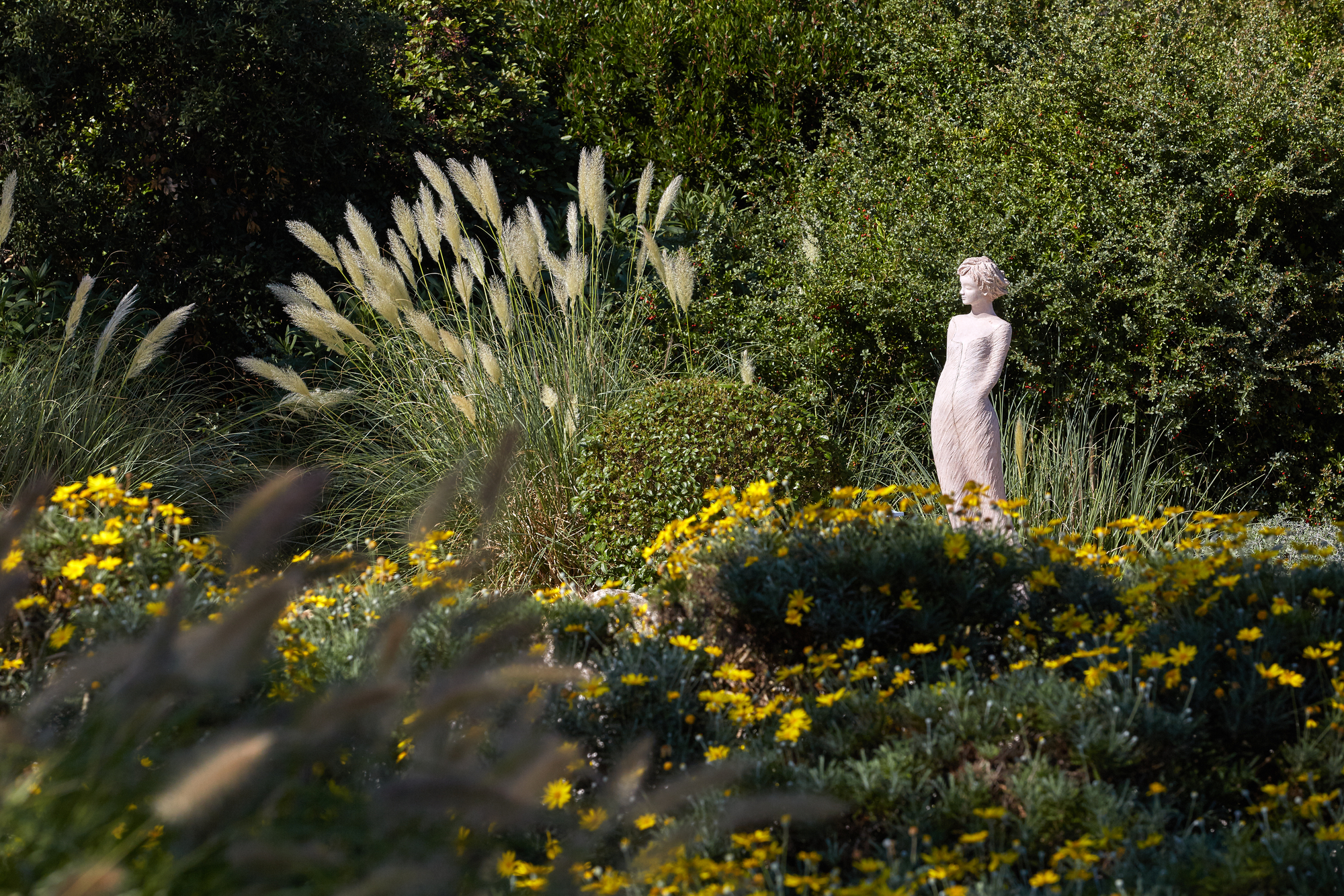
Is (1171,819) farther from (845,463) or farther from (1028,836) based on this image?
(845,463)

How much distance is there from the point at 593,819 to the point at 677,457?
121 inches

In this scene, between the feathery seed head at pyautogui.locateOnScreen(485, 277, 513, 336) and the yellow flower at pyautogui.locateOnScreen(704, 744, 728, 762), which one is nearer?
the yellow flower at pyautogui.locateOnScreen(704, 744, 728, 762)

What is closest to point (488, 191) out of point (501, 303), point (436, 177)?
point (436, 177)

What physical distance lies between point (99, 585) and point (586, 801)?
1.30 metres

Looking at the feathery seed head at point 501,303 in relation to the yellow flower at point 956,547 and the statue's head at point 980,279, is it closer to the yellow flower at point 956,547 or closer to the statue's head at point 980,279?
the statue's head at point 980,279

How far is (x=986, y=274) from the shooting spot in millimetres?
5273

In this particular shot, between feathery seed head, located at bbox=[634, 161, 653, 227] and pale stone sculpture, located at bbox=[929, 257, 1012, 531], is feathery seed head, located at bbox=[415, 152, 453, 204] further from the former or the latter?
pale stone sculpture, located at bbox=[929, 257, 1012, 531]

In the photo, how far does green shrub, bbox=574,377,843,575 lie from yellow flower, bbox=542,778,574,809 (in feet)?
9.45

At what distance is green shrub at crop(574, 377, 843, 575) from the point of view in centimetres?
532

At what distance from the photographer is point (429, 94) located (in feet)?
27.7

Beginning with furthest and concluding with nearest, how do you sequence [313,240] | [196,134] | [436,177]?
1. [196,134]
2. [436,177]
3. [313,240]

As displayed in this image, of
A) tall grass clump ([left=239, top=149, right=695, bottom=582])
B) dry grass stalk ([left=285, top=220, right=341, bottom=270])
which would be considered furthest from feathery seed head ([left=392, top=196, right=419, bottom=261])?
dry grass stalk ([left=285, top=220, right=341, bottom=270])

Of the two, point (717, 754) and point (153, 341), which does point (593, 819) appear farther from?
point (153, 341)

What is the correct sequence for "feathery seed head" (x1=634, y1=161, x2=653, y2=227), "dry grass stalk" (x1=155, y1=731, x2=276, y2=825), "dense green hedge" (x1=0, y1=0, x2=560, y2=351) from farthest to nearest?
"dense green hedge" (x1=0, y1=0, x2=560, y2=351) → "feathery seed head" (x1=634, y1=161, x2=653, y2=227) → "dry grass stalk" (x1=155, y1=731, x2=276, y2=825)
